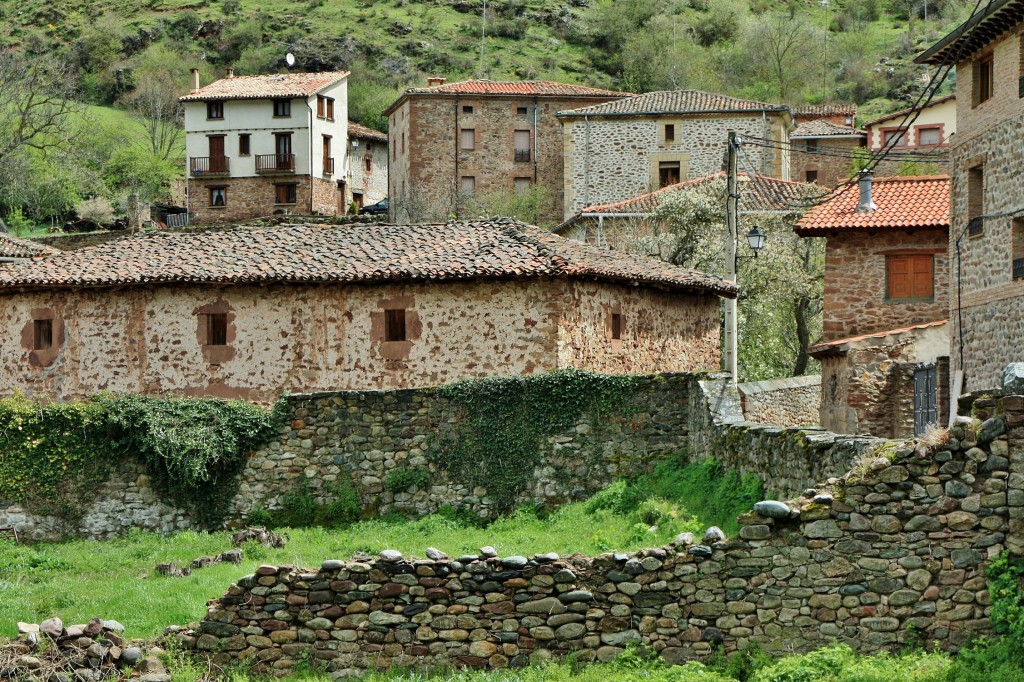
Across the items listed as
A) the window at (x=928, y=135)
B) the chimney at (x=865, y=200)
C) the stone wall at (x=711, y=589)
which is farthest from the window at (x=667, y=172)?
the stone wall at (x=711, y=589)

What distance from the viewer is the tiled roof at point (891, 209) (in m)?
31.6

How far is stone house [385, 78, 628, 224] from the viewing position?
67.2m

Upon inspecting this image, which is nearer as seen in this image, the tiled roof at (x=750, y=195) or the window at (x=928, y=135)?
the tiled roof at (x=750, y=195)

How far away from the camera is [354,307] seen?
28.9 metres

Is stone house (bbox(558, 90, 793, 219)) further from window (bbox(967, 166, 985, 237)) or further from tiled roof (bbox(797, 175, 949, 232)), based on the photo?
window (bbox(967, 166, 985, 237))

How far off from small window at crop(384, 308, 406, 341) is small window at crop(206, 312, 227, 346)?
3.26m

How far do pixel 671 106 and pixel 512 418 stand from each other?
4144cm

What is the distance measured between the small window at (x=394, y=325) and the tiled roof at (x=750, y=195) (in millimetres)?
20213

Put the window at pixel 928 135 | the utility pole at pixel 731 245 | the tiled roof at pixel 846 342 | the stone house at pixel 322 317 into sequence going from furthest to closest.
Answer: the window at pixel 928 135 < the utility pole at pixel 731 245 < the stone house at pixel 322 317 < the tiled roof at pixel 846 342

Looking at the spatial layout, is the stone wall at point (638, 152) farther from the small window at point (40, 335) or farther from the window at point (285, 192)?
the small window at point (40, 335)

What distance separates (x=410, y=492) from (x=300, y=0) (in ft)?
319

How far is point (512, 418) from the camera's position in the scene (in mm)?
22281

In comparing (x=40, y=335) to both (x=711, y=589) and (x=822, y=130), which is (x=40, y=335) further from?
(x=822, y=130)

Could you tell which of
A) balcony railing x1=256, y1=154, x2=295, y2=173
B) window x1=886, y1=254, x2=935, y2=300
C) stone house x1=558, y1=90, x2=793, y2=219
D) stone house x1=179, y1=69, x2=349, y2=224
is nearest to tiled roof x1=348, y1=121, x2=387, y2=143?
stone house x1=179, y1=69, x2=349, y2=224
